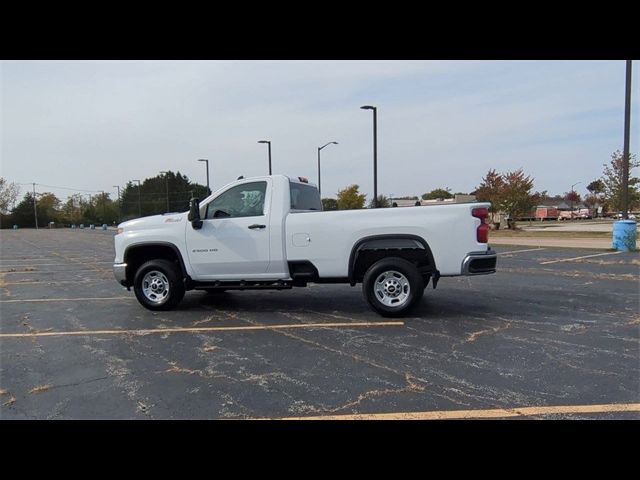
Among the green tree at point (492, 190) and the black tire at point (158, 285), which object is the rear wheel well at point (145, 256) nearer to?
the black tire at point (158, 285)

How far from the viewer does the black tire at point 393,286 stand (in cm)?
645

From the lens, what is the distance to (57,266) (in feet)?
49.8

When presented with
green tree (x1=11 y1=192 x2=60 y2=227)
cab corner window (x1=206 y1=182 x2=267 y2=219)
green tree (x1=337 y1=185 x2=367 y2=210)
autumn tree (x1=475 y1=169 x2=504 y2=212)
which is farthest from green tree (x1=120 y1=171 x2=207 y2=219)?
cab corner window (x1=206 y1=182 x2=267 y2=219)

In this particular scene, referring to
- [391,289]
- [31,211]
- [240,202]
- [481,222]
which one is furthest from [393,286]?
[31,211]

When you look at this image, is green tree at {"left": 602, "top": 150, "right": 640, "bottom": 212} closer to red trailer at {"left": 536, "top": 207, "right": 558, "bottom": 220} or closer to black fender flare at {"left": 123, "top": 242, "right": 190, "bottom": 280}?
black fender flare at {"left": 123, "top": 242, "right": 190, "bottom": 280}

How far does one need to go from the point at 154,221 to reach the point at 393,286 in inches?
157

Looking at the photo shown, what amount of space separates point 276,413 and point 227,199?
4.31 m

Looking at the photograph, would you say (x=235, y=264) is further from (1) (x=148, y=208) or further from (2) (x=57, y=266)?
(1) (x=148, y=208)

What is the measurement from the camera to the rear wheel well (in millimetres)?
7383

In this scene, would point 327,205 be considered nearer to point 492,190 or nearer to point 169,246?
point 169,246

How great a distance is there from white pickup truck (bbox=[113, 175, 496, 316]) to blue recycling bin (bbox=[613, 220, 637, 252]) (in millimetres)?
12004

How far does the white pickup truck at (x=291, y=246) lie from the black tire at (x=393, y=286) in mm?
14

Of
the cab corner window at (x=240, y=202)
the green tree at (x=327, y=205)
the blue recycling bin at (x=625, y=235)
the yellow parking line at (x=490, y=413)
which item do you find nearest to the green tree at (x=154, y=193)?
the green tree at (x=327, y=205)

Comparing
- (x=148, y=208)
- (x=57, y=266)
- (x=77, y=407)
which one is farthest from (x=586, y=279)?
(x=148, y=208)
